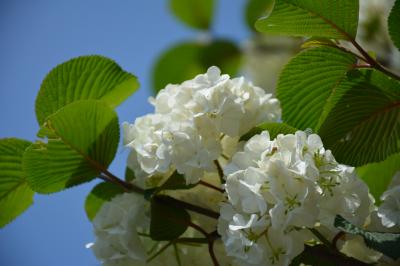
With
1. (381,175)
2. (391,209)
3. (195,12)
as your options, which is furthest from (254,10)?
(391,209)

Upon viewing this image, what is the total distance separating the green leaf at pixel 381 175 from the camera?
2.30ft

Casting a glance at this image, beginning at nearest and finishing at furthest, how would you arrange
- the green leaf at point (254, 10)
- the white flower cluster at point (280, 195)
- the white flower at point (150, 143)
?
1. the white flower cluster at point (280, 195)
2. the white flower at point (150, 143)
3. the green leaf at point (254, 10)

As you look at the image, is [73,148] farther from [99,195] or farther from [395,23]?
[395,23]

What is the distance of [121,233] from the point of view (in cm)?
65

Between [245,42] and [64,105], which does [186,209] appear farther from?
[245,42]

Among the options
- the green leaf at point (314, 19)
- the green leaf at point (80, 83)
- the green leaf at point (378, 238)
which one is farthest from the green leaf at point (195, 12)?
the green leaf at point (378, 238)

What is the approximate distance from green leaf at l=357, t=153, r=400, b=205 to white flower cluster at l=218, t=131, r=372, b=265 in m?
0.16

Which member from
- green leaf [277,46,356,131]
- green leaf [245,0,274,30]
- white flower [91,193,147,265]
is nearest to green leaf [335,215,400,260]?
green leaf [277,46,356,131]

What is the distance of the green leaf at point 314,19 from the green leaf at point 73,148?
0.64ft

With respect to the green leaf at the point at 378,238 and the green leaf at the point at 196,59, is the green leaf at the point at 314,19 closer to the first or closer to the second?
the green leaf at the point at 378,238

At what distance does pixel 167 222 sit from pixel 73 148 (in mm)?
128

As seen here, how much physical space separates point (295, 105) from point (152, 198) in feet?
0.57

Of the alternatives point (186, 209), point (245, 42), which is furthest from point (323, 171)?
point (245, 42)

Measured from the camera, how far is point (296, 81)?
63cm
